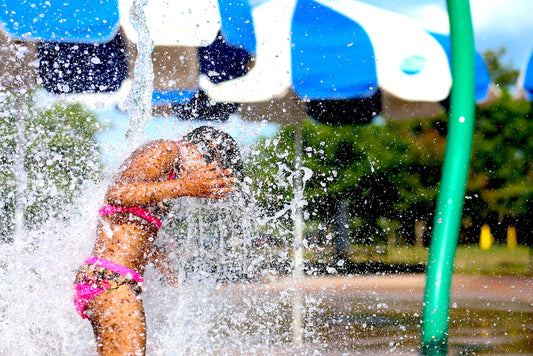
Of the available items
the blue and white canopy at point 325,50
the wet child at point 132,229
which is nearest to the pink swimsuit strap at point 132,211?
the wet child at point 132,229

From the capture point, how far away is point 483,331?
507cm

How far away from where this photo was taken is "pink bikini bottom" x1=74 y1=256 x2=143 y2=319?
281 centimetres

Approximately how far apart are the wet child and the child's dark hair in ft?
0.14

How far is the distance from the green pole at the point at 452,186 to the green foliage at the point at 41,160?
2142 mm

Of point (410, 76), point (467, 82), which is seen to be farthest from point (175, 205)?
point (410, 76)

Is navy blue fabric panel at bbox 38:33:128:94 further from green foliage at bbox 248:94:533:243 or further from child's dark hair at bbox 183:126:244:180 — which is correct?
green foliage at bbox 248:94:533:243

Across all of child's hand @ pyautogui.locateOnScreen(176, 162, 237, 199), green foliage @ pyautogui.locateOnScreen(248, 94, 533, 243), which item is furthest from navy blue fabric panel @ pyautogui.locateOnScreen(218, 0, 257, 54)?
green foliage @ pyautogui.locateOnScreen(248, 94, 533, 243)

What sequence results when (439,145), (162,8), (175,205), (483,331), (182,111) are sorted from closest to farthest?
(175,205)
(483,331)
(162,8)
(182,111)
(439,145)

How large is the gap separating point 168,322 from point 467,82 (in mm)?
2124

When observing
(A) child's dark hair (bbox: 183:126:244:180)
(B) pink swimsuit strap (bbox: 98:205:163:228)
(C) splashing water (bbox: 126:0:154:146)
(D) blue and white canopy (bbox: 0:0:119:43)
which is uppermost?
(D) blue and white canopy (bbox: 0:0:119:43)

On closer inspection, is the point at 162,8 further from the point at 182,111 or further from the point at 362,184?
the point at 362,184

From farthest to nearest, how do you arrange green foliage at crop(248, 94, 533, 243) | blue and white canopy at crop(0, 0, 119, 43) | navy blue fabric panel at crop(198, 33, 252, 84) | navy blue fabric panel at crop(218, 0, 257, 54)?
green foliage at crop(248, 94, 533, 243), navy blue fabric panel at crop(198, 33, 252, 84), navy blue fabric panel at crop(218, 0, 257, 54), blue and white canopy at crop(0, 0, 119, 43)

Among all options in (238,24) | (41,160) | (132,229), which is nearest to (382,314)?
(238,24)

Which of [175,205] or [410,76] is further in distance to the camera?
[410,76]
